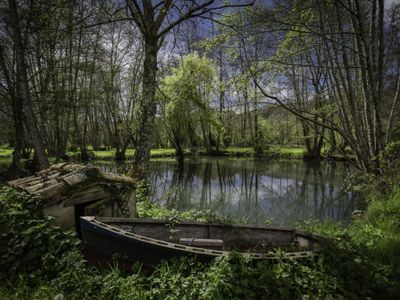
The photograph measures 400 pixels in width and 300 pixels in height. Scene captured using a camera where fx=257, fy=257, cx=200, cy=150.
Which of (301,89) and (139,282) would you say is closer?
Result: (139,282)

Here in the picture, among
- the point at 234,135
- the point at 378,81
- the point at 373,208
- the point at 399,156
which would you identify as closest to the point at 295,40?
the point at 378,81

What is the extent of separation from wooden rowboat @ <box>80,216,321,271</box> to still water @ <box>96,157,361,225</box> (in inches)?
70.7

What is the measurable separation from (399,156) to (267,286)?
5.16m

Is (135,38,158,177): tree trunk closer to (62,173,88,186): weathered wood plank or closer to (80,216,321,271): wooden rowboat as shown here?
(62,173,88,186): weathered wood plank

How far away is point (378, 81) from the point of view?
5.98m

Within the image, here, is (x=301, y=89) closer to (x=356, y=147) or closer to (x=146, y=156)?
(x=356, y=147)

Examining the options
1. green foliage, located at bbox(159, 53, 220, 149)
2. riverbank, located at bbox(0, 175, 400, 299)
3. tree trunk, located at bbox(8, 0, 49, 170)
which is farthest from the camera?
green foliage, located at bbox(159, 53, 220, 149)

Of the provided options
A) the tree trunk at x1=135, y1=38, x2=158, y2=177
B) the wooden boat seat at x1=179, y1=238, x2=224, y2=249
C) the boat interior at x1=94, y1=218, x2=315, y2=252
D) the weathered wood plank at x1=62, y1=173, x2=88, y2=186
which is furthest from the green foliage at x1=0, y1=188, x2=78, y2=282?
the tree trunk at x1=135, y1=38, x2=158, y2=177

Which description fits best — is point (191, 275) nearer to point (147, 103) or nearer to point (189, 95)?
point (147, 103)

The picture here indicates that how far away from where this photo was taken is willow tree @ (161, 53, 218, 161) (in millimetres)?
23922

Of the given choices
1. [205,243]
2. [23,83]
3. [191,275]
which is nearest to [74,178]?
[205,243]

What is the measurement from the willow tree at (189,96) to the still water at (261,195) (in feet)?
30.4

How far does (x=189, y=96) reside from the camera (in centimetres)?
2420

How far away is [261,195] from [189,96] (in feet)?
50.0
